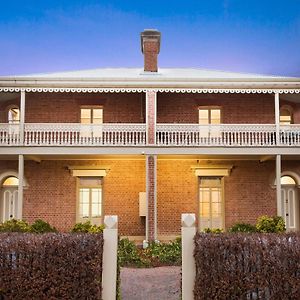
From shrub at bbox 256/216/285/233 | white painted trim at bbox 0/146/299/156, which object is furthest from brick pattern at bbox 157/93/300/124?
shrub at bbox 256/216/285/233

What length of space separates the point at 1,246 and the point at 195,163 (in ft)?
47.7

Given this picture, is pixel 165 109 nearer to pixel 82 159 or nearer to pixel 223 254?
pixel 82 159

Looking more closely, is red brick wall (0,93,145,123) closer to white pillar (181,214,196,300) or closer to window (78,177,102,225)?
window (78,177,102,225)

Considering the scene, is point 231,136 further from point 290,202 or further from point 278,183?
point 290,202

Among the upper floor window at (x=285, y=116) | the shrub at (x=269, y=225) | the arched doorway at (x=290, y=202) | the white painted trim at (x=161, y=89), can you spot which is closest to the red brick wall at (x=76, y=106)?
the white painted trim at (x=161, y=89)

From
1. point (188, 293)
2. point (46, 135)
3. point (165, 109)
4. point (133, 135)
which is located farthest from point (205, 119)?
point (188, 293)

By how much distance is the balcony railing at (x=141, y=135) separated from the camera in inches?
745

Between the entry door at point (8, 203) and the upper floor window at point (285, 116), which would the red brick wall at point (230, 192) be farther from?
the entry door at point (8, 203)

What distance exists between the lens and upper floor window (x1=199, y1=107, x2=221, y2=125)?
2159cm

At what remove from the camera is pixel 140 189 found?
68.6ft

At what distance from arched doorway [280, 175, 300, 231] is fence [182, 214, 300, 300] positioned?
48.8ft

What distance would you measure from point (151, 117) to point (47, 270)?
1263 centimetres

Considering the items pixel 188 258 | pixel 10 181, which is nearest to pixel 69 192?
pixel 10 181

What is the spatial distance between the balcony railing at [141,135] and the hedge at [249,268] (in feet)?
39.1
